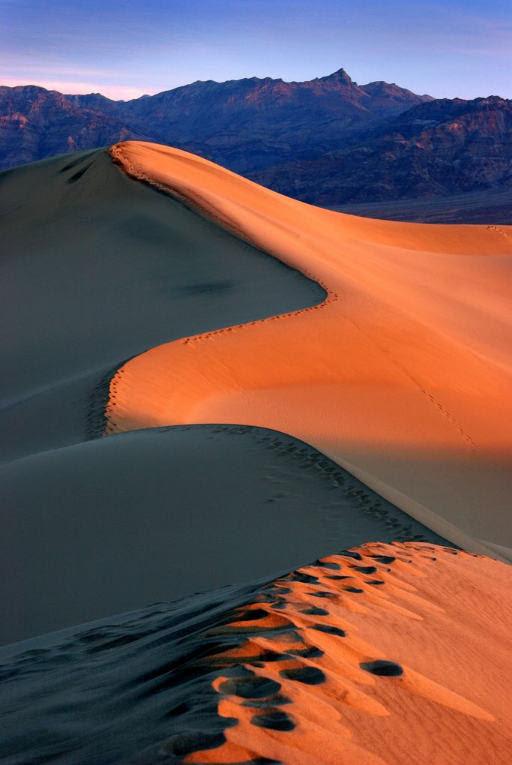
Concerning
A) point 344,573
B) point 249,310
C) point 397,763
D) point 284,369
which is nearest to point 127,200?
point 249,310

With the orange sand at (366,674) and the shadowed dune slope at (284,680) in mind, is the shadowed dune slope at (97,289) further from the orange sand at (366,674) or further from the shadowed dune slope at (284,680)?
the orange sand at (366,674)

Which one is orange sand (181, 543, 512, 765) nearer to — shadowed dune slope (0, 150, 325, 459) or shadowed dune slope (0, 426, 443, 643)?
shadowed dune slope (0, 426, 443, 643)

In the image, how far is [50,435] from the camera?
8711 mm

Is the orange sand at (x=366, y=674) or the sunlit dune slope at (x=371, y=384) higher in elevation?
the orange sand at (x=366, y=674)

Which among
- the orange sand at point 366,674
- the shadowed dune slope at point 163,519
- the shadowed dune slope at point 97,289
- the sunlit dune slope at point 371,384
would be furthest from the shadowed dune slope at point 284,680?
Result: the shadowed dune slope at point 97,289

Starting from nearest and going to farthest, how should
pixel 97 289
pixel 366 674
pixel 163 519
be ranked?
1. pixel 366 674
2. pixel 163 519
3. pixel 97 289

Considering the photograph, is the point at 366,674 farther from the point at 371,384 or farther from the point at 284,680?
the point at 371,384

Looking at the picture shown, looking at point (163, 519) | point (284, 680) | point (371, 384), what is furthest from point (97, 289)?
point (284, 680)

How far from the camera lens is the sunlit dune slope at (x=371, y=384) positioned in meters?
8.56

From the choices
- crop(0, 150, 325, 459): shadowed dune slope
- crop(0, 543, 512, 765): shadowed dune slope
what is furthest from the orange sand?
crop(0, 150, 325, 459): shadowed dune slope

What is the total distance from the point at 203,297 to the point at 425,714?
41.8ft

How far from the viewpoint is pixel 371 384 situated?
11.7 meters

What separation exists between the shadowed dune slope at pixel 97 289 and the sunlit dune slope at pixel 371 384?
1.80 ft

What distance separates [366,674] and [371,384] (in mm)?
9313
